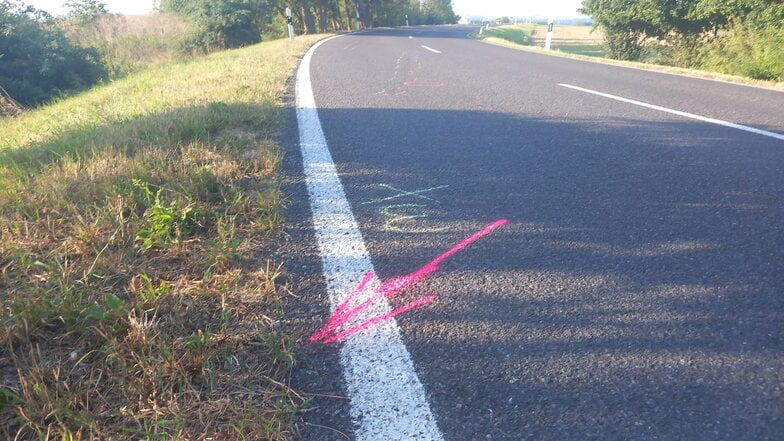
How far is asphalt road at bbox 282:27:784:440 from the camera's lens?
1.55 metres

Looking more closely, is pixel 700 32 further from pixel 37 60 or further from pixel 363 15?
pixel 363 15

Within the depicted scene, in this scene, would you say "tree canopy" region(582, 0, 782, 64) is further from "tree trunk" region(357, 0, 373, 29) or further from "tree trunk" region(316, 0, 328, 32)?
"tree trunk" region(357, 0, 373, 29)

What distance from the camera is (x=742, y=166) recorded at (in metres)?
3.53

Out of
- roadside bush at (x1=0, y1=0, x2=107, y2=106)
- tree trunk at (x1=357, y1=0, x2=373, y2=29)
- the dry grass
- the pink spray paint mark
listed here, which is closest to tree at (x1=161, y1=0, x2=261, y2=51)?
the dry grass

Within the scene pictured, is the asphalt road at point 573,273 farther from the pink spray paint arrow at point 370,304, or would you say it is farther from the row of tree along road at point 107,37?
the row of tree along road at point 107,37

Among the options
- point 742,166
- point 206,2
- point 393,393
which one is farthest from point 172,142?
point 206,2

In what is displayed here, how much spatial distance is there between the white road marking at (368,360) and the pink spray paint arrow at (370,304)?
3cm

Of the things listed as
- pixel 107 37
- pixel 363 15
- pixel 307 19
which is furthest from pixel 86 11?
pixel 363 15

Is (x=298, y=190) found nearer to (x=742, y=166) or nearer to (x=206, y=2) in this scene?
(x=742, y=166)

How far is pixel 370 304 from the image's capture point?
208cm

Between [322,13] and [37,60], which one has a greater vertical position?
[322,13]

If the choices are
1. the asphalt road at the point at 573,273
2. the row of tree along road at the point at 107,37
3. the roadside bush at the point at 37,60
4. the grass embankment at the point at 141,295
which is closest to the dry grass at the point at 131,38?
the row of tree along road at the point at 107,37

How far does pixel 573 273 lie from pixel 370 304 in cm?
96

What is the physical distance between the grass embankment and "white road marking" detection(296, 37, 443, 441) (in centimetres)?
23
